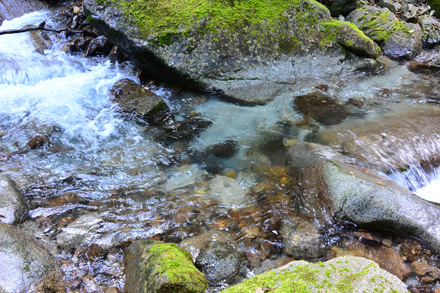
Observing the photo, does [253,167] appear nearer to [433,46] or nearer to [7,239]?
[7,239]

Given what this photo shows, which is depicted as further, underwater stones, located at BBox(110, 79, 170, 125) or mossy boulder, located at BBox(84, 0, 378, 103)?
mossy boulder, located at BBox(84, 0, 378, 103)

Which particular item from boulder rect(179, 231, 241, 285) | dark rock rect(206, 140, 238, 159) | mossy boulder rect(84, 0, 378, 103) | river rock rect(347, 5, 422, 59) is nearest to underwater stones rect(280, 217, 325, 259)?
boulder rect(179, 231, 241, 285)

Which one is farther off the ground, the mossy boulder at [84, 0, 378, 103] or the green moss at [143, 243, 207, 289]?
the mossy boulder at [84, 0, 378, 103]

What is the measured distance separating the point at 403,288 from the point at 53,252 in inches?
143

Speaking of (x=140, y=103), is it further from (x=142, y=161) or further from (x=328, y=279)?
(x=328, y=279)

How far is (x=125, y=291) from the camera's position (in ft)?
9.93

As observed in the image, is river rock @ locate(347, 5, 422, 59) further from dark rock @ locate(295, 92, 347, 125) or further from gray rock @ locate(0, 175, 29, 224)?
gray rock @ locate(0, 175, 29, 224)

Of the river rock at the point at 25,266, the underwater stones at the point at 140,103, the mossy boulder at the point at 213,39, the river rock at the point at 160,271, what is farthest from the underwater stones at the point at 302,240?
the mossy boulder at the point at 213,39

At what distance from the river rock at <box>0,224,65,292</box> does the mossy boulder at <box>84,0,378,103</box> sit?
15.4ft

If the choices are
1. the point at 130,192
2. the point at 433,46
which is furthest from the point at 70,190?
the point at 433,46

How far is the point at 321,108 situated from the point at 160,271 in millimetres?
5405

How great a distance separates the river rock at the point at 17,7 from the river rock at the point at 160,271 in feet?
36.8

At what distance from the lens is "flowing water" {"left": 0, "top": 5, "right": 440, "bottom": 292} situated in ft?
12.6

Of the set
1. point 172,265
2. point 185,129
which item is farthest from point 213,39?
point 172,265
